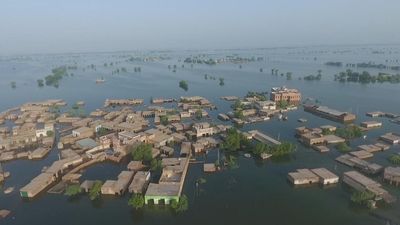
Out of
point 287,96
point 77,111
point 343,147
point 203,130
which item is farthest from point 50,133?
point 287,96

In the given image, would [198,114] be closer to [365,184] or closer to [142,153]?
[142,153]

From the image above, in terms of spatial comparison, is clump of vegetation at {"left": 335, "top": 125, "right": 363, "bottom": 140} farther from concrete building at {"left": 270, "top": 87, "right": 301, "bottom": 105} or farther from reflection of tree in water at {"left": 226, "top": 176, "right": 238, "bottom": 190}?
concrete building at {"left": 270, "top": 87, "right": 301, "bottom": 105}

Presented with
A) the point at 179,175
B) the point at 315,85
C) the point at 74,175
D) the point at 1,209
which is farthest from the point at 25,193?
the point at 315,85

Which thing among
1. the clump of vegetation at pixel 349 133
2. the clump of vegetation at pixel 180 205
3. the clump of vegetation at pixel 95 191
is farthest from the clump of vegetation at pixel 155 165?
the clump of vegetation at pixel 349 133

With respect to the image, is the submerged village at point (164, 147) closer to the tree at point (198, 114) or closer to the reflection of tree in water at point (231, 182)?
the tree at point (198, 114)

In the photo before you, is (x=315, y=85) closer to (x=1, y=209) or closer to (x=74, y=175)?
(x=74, y=175)
